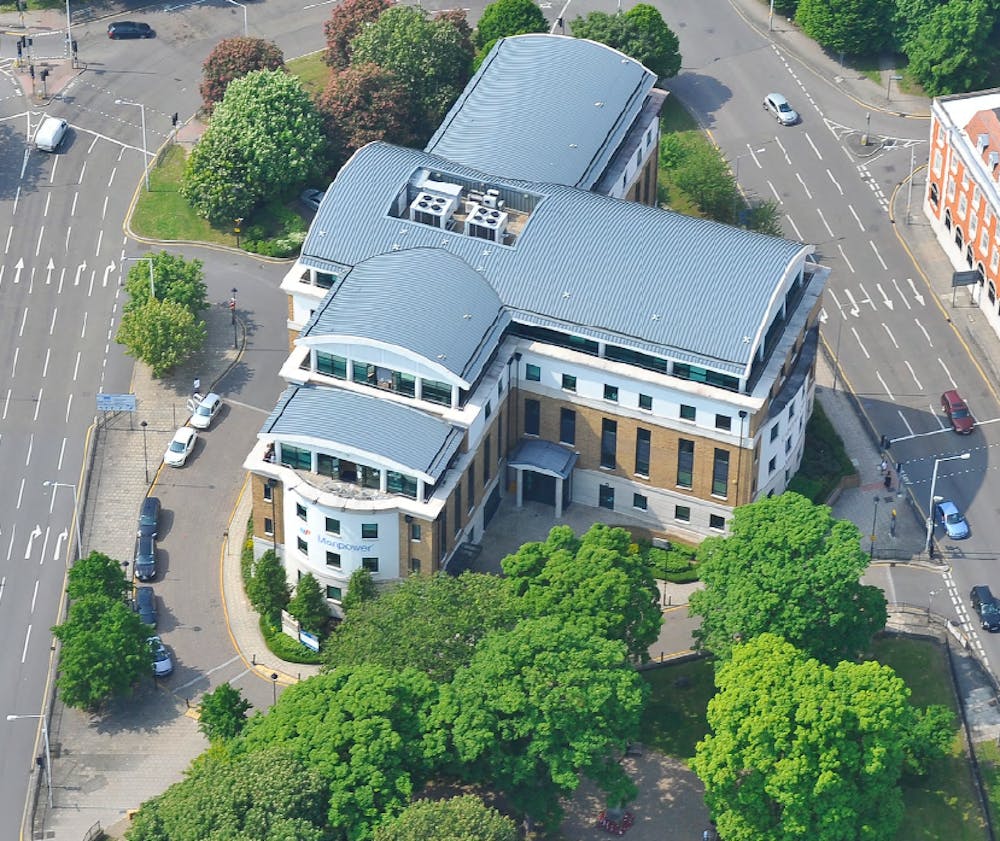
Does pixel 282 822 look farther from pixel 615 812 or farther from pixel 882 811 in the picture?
pixel 882 811

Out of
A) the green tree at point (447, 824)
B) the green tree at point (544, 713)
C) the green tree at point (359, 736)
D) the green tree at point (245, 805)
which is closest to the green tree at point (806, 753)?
the green tree at point (544, 713)

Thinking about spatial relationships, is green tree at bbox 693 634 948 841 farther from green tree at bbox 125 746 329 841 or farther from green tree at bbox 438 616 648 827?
green tree at bbox 125 746 329 841

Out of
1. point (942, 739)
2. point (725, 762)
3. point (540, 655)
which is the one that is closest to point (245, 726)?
point (540, 655)

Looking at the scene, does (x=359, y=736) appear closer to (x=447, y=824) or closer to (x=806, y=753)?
(x=447, y=824)

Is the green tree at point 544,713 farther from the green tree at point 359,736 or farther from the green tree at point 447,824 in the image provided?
the green tree at point 447,824

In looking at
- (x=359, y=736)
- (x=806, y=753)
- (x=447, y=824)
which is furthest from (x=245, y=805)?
(x=806, y=753)

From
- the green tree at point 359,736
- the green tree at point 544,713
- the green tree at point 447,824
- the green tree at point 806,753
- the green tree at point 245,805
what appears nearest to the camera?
the green tree at point 447,824
